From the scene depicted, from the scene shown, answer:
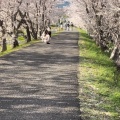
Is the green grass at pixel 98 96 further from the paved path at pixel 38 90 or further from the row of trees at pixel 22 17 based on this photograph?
the row of trees at pixel 22 17

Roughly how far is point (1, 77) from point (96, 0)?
61.8ft

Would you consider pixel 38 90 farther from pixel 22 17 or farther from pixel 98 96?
pixel 22 17

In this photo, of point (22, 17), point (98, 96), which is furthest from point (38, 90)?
point (22, 17)

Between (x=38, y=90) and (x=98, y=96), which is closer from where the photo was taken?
(x=98, y=96)

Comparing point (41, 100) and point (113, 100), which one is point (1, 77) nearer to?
point (41, 100)

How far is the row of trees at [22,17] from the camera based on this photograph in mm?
40125

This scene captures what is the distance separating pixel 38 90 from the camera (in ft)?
43.4

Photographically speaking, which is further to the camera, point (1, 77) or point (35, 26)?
point (35, 26)

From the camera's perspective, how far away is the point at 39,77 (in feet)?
52.8

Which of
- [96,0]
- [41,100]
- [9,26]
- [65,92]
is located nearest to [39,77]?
[65,92]

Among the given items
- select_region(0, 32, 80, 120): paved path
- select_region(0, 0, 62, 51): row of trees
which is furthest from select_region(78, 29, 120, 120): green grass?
select_region(0, 0, 62, 51): row of trees

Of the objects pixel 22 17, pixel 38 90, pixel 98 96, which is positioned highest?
pixel 22 17

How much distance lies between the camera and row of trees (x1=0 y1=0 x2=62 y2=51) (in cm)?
4012

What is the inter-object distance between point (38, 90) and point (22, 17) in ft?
106
